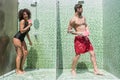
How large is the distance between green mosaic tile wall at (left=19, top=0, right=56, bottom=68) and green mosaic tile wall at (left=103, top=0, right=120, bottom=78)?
1.04 m

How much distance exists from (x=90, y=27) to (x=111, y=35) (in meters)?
0.81

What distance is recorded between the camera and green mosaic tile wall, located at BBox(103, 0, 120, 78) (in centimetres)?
459

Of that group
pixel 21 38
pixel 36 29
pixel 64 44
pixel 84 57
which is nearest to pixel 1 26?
pixel 21 38

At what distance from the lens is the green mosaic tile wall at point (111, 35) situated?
4.59 m

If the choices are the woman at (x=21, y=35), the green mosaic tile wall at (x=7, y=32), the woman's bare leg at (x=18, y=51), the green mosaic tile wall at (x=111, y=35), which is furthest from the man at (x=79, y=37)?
the green mosaic tile wall at (x=7, y=32)

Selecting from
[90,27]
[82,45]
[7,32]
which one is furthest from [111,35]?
[7,32]

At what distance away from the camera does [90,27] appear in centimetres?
579

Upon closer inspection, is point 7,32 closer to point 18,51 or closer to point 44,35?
point 18,51

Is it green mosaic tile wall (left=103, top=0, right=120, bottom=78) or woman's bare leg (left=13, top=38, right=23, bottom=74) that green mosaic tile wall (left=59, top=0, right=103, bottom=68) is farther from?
woman's bare leg (left=13, top=38, right=23, bottom=74)

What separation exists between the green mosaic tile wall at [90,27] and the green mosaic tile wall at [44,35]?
0.21 m

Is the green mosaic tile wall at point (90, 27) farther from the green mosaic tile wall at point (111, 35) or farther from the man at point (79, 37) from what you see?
the man at point (79, 37)

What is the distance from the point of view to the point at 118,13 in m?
4.50

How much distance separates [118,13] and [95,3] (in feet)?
4.51

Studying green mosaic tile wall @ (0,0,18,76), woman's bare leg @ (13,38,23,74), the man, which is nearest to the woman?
woman's bare leg @ (13,38,23,74)
